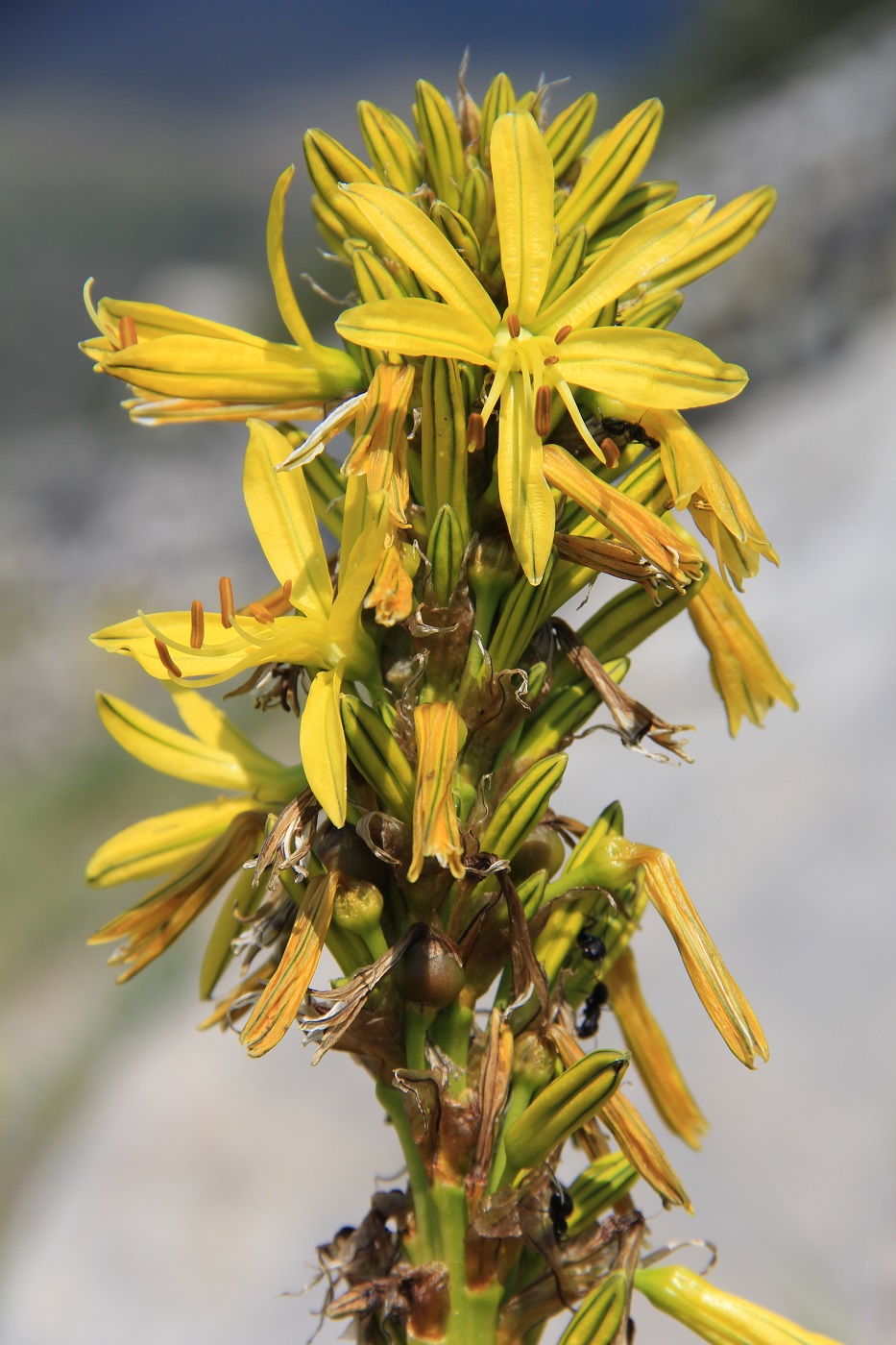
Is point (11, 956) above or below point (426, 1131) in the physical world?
above

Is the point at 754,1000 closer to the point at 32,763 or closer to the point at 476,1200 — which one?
the point at 476,1200

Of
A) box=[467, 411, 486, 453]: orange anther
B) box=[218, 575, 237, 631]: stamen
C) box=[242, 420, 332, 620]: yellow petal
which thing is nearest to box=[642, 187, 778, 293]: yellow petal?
box=[467, 411, 486, 453]: orange anther

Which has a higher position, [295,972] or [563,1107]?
[295,972]

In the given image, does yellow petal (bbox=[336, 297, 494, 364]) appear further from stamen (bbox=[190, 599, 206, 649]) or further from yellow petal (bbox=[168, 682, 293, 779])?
yellow petal (bbox=[168, 682, 293, 779])

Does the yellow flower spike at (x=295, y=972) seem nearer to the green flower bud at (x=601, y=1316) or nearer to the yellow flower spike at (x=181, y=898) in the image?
the yellow flower spike at (x=181, y=898)

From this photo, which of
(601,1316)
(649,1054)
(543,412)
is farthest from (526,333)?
(601,1316)

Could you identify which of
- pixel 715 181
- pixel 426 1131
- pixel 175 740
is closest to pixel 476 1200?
pixel 426 1131

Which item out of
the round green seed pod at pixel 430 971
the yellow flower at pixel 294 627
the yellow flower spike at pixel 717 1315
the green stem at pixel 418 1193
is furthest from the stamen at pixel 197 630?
the yellow flower spike at pixel 717 1315

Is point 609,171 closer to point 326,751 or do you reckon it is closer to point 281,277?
point 281,277
